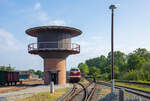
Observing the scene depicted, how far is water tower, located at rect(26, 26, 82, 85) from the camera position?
1077 inches

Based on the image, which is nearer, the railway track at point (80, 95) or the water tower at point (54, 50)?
the railway track at point (80, 95)

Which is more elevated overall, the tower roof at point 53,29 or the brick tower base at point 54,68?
the tower roof at point 53,29

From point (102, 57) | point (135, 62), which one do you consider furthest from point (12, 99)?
point (102, 57)

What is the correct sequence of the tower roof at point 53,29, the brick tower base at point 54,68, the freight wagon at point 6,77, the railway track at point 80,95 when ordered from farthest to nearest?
the freight wagon at point 6,77 → the brick tower base at point 54,68 → the tower roof at point 53,29 → the railway track at point 80,95

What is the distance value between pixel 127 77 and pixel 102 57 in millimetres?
121962

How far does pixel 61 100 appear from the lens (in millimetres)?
13867

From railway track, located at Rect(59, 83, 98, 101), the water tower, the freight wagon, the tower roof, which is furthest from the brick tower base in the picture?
railway track, located at Rect(59, 83, 98, 101)

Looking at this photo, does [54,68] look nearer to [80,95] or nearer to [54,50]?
[54,50]

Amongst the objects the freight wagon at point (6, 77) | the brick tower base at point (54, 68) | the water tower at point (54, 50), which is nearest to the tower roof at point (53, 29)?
the water tower at point (54, 50)

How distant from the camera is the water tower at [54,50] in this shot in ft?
89.8

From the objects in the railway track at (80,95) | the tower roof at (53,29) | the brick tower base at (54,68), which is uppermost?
the tower roof at (53,29)

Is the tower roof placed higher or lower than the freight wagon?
higher

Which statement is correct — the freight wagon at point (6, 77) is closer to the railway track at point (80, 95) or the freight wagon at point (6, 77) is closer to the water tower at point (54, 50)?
the water tower at point (54, 50)

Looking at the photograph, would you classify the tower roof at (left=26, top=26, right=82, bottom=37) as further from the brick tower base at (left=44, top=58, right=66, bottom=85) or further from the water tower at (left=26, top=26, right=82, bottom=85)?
the brick tower base at (left=44, top=58, right=66, bottom=85)
